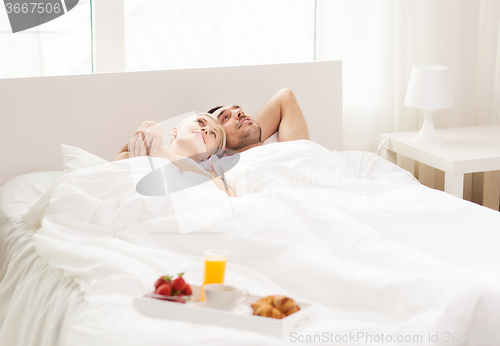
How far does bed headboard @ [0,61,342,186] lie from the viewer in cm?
211

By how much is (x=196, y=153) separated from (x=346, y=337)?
122 centimetres

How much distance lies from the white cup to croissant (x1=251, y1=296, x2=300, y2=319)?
0.14ft

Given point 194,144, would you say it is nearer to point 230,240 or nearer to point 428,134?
point 230,240

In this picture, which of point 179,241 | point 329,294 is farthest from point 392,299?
point 179,241

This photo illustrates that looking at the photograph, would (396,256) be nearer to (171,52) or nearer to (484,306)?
(484,306)

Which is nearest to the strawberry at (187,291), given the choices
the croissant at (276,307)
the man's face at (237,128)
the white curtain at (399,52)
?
the croissant at (276,307)

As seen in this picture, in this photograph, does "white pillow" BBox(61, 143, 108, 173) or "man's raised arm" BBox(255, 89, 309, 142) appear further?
"man's raised arm" BBox(255, 89, 309, 142)

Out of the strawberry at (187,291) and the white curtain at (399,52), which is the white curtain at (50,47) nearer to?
the white curtain at (399,52)

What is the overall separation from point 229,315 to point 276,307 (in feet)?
0.27

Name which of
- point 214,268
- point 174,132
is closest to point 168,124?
point 174,132

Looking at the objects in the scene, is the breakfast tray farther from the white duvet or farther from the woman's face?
the woman's face

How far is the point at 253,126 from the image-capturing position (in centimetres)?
223

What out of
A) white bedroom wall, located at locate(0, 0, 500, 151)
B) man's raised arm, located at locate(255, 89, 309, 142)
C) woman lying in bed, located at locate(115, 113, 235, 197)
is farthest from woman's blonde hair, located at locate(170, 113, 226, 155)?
white bedroom wall, located at locate(0, 0, 500, 151)

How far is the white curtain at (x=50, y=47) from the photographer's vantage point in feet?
7.32
